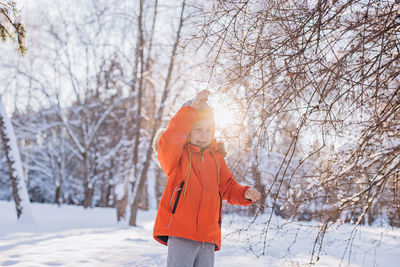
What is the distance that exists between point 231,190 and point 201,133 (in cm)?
48

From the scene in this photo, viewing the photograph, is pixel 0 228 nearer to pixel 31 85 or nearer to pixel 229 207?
pixel 229 207

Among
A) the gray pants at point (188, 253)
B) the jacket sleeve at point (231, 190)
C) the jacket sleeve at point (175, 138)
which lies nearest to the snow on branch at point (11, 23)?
the jacket sleeve at point (175, 138)

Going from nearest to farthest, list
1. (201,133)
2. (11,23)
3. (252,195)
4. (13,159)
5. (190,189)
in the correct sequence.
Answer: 1. (190,189)
2. (252,195)
3. (201,133)
4. (11,23)
5. (13,159)

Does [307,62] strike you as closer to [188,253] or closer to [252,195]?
[252,195]

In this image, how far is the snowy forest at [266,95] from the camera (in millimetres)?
2547

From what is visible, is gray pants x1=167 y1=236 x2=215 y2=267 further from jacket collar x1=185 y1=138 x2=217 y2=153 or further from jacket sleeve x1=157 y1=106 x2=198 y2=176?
jacket collar x1=185 y1=138 x2=217 y2=153

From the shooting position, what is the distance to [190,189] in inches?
95.9

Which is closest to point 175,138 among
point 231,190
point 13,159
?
point 231,190

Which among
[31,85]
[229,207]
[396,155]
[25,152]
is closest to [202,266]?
[229,207]

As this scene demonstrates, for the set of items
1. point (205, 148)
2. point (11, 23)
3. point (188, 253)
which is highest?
point (11, 23)

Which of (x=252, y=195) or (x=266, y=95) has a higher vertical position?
(x=266, y=95)

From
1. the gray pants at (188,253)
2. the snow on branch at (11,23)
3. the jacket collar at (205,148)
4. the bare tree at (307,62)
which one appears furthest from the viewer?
the snow on branch at (11,23)

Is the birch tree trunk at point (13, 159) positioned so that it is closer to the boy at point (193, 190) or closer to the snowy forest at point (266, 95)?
the snowy forest at point (266, 95)

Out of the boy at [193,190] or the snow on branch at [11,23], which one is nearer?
the boy at [193,190]
